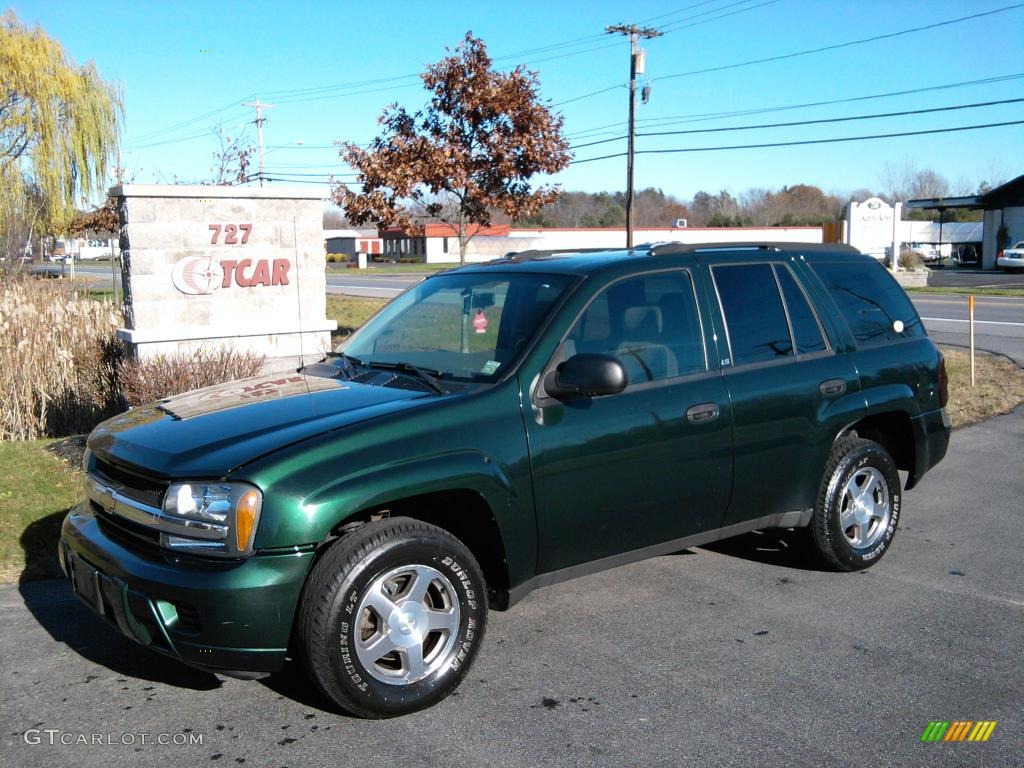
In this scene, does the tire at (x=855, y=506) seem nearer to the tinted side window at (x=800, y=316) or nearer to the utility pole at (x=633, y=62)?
the tinted side window at (x=800, y=316)

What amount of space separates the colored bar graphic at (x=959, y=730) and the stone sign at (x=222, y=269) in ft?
24.8

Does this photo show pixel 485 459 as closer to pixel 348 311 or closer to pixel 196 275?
pixel 196 275

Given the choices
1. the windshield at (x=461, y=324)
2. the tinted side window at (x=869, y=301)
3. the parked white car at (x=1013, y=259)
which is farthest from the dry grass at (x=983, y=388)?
the parked white car at (x=1013, y=259)

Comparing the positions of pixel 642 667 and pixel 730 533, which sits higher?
pixel 730 533

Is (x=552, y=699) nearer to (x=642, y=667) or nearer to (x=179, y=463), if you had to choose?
(x=642, y=667)

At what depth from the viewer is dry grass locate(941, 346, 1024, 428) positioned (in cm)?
1031

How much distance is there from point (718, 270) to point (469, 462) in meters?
1.96

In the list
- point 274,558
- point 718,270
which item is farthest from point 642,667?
point 718,270

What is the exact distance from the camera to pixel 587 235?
66.5 meters

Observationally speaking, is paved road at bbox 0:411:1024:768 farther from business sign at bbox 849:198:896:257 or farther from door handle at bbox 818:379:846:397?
business sign at bbox 849:198:896:257

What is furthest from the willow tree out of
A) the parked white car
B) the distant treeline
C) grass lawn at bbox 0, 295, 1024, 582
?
the distant treeline

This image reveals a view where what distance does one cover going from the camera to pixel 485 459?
3.94 meters

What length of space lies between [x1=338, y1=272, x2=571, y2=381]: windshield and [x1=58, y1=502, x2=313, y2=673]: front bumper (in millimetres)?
1299

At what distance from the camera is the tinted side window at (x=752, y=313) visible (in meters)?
4.97
